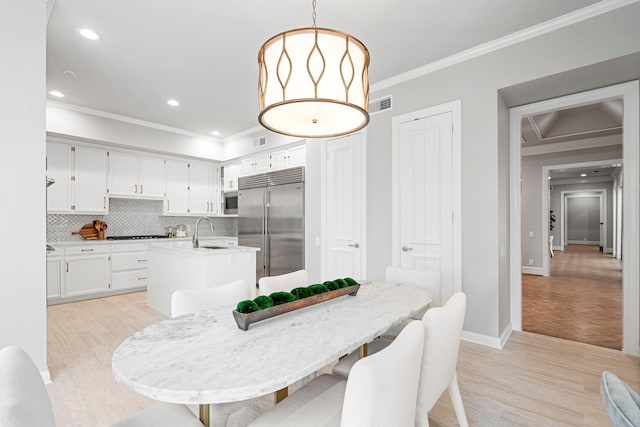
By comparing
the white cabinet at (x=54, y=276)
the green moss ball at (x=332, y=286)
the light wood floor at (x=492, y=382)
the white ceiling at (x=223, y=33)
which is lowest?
the light wood floor at (x=492, y=382)

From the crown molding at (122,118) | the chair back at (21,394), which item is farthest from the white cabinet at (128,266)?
the chair back at (21,394)

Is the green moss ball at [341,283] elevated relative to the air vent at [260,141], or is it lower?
lower

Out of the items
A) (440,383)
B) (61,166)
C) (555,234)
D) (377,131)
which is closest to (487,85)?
(377,131)

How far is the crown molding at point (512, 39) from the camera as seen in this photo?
230cm

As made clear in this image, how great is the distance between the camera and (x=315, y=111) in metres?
1.72

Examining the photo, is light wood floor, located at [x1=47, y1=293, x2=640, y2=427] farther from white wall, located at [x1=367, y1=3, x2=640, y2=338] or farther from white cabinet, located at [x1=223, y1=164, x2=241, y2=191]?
white cabinet, located at [x1=223, y1=164, x2=241, y2=191]

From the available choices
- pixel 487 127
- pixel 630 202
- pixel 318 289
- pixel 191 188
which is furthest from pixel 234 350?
pixel 191 188

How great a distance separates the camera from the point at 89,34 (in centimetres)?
274

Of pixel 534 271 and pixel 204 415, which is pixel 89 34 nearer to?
pixel 204 415

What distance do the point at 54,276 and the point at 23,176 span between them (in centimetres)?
300

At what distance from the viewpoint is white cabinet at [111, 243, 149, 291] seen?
490cm

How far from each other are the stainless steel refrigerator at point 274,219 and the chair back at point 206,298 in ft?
9.01

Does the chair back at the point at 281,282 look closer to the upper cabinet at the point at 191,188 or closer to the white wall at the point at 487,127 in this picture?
the white wall at the point at 487,127

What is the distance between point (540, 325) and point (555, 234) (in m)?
10.3
